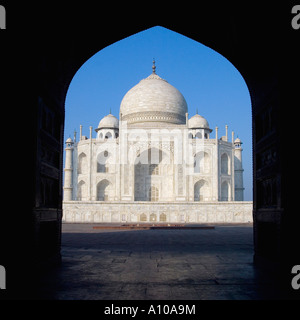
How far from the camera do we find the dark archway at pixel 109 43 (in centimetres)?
445

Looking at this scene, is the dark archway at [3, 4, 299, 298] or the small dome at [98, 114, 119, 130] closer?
the dark archway at [3, 4, 299, 298]

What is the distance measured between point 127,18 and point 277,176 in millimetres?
3199

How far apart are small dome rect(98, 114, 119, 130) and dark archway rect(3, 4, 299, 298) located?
2964 centimetres

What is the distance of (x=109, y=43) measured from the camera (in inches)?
245

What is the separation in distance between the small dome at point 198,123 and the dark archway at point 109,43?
1152 inches

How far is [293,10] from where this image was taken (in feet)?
13.7

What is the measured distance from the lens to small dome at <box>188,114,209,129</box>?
116 ft

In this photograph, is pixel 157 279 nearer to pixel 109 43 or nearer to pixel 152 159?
pixel 109 43

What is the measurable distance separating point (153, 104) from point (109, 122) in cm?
473

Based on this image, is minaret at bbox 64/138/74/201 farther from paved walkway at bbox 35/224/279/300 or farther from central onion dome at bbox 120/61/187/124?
paved walkway at bbox 35/224/279/300

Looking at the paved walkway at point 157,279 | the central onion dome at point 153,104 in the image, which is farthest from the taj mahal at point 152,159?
the paved walkway at point 157,279

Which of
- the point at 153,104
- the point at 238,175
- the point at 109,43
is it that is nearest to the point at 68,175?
the point at 153,104

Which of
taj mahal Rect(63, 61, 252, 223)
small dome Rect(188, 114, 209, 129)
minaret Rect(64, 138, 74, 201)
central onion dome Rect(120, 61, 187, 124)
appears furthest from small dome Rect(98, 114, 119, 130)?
small dome Rect(188, 114, 209, 129)
